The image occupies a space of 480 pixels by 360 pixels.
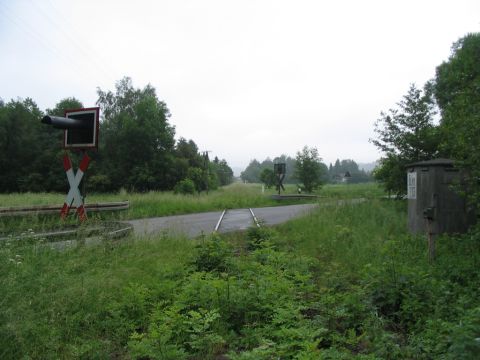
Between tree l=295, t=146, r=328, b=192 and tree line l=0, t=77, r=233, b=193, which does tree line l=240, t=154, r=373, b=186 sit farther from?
tree line l=0, t=77, r=233, b=193

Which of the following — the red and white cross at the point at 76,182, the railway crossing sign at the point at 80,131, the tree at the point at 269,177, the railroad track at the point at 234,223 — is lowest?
the railroad track at the point at 234,223

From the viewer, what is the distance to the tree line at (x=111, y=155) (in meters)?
57.2

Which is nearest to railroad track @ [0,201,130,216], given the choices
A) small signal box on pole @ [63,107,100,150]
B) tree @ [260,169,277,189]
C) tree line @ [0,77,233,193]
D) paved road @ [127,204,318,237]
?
paved road @ [127,204,318,237]

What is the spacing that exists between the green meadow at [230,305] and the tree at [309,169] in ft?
90.1

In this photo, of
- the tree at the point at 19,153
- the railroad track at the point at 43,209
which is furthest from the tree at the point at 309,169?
the tree at the point at 19,153

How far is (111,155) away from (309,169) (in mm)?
40713

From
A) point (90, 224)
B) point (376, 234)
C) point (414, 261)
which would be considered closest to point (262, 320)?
point (414, 261)

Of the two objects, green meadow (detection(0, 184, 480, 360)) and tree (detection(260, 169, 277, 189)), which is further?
tree (detection(260, 169, 277, 189))

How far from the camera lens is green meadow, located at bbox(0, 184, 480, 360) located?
3.05 meters

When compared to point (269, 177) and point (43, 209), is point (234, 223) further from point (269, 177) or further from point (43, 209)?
point (269, 177)

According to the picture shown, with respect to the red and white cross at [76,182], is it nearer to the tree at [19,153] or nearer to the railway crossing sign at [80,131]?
the railway crossing sign at [80,131]

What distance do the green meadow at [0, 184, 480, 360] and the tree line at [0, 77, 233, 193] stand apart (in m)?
50.2

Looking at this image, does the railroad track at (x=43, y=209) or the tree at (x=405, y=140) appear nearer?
the railroad track at (x=43, y=209)

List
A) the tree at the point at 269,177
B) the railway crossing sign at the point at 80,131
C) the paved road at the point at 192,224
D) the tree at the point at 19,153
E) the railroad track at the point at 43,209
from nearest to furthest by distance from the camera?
the railway crossing sign at the point at 80,131
the railroad track at the point at 43,209
the paved road at the point at 192,224
the tree at the point at 19,153
the tree at the point at 269,177
